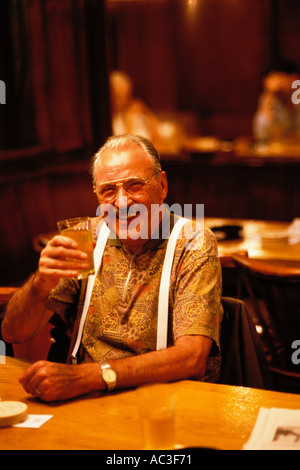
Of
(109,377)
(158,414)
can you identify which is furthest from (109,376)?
(158,414)

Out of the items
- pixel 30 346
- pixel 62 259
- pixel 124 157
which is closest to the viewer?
pixel 62 259

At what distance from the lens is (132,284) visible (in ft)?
6.45

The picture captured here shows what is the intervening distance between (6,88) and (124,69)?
5.25 metres

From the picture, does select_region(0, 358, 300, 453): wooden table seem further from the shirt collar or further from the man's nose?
the man's nose

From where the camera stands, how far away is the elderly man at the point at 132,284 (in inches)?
69.3

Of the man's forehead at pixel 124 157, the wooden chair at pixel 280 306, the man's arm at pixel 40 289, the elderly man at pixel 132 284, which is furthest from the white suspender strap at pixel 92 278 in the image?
the wooden chair at pixel 280 306

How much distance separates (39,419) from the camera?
150 cm

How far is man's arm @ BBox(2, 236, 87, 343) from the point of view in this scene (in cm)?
173

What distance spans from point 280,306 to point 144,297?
74cm

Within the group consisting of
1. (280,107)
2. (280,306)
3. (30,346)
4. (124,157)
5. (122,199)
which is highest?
(280,107)

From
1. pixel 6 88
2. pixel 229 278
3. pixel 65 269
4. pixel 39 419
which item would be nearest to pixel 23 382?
pixel 39 419

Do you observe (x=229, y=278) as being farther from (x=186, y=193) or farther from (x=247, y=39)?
(x=247, y=39)

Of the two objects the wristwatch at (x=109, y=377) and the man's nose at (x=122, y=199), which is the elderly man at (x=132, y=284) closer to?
the man's nose at (x=122, y=199)

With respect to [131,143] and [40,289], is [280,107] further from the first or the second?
[40,289]
